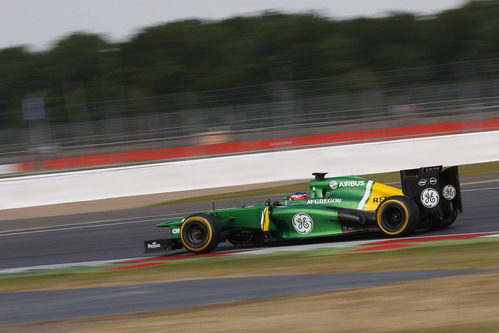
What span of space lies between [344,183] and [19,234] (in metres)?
7.45

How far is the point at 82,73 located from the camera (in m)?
41.7

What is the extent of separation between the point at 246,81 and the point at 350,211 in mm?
27665

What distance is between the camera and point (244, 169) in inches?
634

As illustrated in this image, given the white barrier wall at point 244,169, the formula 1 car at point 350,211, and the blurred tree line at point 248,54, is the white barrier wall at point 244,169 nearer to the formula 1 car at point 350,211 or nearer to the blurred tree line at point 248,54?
the formula 1 car at point 350,211

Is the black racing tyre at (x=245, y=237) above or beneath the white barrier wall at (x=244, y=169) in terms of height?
beneath

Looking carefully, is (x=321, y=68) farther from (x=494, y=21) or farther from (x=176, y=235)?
(x=176, y=235)

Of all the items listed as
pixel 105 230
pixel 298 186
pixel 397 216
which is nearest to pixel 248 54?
pixel 298 186

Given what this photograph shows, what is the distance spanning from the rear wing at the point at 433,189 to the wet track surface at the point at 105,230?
1.01ft

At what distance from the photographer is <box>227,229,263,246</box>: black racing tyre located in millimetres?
8539

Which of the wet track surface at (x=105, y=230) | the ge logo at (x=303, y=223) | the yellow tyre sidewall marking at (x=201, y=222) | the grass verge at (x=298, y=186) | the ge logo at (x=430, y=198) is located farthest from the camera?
the grass verge at (x=298, y=186)

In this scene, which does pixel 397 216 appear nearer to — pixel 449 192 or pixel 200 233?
pixel 449 192

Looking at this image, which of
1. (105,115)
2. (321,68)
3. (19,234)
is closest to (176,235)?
(19,234)

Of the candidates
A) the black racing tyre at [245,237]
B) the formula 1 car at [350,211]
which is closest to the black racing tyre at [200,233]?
the formula 1 car at [350,211]

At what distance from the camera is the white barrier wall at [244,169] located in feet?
51.1
